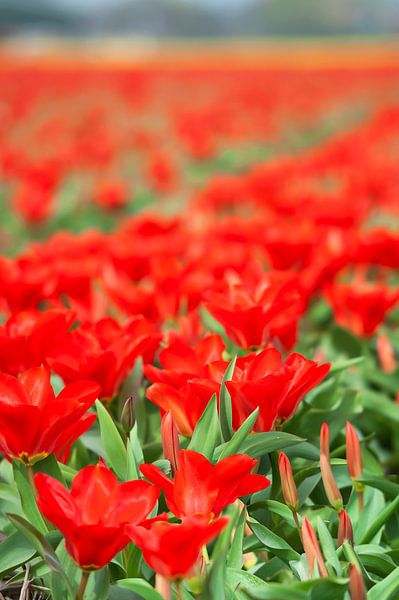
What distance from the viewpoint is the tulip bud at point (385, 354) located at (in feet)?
6.38

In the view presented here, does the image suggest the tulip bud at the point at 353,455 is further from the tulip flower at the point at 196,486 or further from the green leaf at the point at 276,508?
the tulip flower at the point at 196,486

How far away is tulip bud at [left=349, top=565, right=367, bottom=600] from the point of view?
0.97m

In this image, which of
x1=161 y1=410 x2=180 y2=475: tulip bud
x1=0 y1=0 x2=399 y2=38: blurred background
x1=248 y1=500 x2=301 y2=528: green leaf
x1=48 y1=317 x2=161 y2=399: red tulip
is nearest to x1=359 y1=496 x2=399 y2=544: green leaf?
x1=248 y1=500 x2=301 y2=528: green leaf

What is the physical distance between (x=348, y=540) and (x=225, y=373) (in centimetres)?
27

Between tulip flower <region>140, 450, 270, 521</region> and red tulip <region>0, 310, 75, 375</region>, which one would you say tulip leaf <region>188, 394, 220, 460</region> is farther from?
red tulip <region>0, 310, 75, 375</region>

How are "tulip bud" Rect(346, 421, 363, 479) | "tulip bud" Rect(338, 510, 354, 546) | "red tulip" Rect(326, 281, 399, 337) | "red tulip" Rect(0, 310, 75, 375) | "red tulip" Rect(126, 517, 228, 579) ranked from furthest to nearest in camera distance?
1. "red tulip" Rect(326, 281, 399, 337)
2. "red tulip" Rect(0, 310, 75, 375)
3. "tulip bud" Rect(346, 421, 363, 479)
4. "tulip bud" Rect(338, 510, 354, 546)
5. "red tulip" Rect(126, 517, 228, 579)

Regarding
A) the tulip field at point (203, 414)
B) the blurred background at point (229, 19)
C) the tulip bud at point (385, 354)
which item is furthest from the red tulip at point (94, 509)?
the blurred background at point (229, 19)

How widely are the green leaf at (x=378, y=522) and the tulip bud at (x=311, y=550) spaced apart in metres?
0.25

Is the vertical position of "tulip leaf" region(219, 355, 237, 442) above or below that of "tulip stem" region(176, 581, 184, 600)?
above

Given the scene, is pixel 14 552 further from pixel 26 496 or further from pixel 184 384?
pixel 184 384

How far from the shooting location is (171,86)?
14500 mm

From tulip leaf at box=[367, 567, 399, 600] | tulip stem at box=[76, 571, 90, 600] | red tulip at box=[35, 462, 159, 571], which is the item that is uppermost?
red tulip at box=[35, 462, 159, 571]

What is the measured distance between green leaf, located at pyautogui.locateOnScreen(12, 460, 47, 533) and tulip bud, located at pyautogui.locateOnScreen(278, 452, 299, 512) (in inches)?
13.0

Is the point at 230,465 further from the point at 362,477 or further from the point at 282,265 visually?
the point at 282,265
